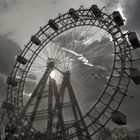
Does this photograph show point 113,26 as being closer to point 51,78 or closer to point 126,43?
point 126,43

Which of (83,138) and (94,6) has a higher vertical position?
(94,6)

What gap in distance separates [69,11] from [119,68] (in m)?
10.9

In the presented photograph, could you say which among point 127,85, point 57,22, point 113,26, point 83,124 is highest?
point 57,22

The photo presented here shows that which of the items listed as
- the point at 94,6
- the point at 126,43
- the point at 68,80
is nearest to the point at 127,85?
the point at 126,43

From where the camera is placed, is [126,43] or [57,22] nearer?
[126,43]

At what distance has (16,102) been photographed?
28.1m

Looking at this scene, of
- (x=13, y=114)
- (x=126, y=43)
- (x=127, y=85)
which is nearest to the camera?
(x=127, y=85)

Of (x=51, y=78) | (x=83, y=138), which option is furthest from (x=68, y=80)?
(x=83, y=138)

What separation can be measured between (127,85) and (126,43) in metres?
4.88

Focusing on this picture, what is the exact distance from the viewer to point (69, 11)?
28375 mm

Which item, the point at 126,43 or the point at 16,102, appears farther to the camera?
the point at 16,102

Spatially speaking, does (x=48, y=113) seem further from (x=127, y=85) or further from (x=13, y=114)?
(x=127, y=85)

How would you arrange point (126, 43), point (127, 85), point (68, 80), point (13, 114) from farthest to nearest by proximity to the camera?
point (13, 114)
point (68, 80)
point (126, 43)
point (127, 85)

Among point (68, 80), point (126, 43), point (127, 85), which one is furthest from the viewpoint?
point (68, 80)
